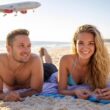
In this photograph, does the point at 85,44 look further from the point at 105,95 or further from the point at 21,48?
the point at 21,48

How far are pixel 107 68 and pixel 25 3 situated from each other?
4653 centimetres

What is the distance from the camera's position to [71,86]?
4883mm

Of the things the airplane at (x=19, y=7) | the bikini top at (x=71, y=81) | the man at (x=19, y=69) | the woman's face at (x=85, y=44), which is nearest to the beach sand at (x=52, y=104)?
the man at (x=19, y=69)

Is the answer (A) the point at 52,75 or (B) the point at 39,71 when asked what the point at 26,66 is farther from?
(A) the point at 52,75

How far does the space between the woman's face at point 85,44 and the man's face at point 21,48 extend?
782 millimetres

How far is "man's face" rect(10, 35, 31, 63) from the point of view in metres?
4.38

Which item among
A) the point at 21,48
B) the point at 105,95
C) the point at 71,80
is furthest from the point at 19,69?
the point at 105,95

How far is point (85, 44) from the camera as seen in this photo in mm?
4449

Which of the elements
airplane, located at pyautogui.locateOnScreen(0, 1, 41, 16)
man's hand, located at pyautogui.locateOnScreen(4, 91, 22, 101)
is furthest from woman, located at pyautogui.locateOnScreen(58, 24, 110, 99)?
airplane, located at pyautogui.locateOnScreen(0, 1, 41, 16)

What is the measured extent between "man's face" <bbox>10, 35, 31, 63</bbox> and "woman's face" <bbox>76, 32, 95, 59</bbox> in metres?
0.78

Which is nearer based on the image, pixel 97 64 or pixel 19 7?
pixel 97 64

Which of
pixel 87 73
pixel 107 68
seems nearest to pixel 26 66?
pixel 87 73

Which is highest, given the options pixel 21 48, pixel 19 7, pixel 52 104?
pixel 19 7

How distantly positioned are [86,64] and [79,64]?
0.39ft
